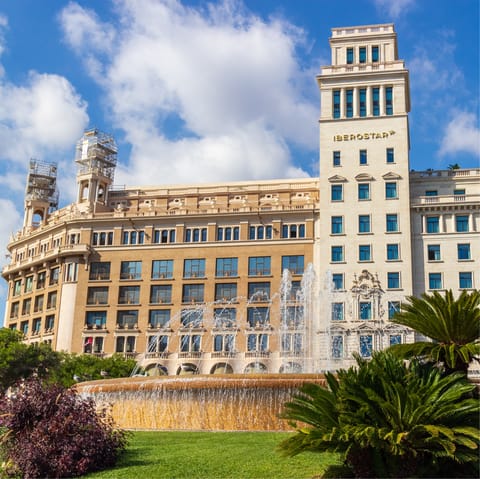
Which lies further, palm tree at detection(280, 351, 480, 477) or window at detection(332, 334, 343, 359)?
window at detection(332, 334, 343, 359)

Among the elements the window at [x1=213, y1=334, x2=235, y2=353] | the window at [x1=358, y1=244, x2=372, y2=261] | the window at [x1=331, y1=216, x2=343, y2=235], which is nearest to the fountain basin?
the window at [x1=213, y1=334, x2=235, y2=353]

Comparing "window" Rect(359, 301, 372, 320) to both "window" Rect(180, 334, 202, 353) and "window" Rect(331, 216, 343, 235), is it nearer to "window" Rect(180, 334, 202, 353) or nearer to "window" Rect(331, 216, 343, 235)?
"window" Rect(331, 216, 343, 235)

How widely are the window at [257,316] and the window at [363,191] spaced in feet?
45.3

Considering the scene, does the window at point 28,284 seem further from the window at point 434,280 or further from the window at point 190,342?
the window at point 434,280

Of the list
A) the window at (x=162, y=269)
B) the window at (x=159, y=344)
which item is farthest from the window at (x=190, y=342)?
the window at (x=162, y=269)

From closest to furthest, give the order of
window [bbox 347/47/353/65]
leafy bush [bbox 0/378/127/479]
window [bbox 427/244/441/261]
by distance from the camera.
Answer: leafy bush [bbox 0/378/127/479]
window [bbox 427/244/441/261]
window [bbox 347/47/353/65]

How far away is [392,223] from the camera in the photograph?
230 feet

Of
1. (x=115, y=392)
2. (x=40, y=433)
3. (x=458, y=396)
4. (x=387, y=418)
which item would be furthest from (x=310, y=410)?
(x=115, y=392)

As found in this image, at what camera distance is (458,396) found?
15820mm

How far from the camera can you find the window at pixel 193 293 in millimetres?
75688

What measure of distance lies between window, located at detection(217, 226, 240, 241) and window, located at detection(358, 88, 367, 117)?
660 inches

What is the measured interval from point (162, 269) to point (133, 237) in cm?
511

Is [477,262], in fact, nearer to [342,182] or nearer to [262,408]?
[342,182]

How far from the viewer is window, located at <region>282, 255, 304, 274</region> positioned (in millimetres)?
73875
